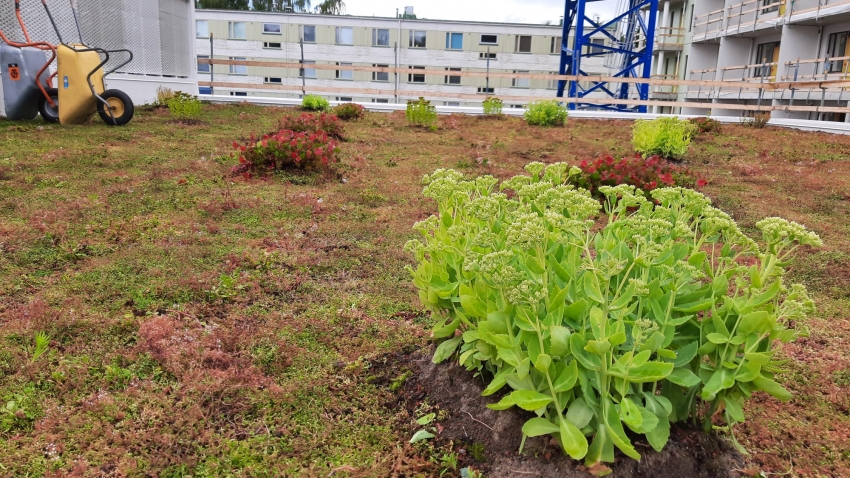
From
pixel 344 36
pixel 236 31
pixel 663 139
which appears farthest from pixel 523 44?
pixel 663 139

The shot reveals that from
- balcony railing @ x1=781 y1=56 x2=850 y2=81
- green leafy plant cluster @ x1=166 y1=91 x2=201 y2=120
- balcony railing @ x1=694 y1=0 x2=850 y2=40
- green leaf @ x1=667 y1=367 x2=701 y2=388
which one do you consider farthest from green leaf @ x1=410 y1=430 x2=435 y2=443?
balcony railing @ x1=694 y1=0 x2=850 y2=40

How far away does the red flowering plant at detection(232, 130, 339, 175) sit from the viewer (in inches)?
281

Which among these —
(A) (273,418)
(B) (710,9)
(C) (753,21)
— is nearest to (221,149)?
(A) (273,418)

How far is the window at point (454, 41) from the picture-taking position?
38.0 metres

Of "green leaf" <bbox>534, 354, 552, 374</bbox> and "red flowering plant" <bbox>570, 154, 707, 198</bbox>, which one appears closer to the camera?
"green leaf" <bbox>534, 354, 552, 374</bbox>

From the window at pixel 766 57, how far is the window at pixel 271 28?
28566mm

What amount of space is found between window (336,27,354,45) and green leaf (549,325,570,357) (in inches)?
1523

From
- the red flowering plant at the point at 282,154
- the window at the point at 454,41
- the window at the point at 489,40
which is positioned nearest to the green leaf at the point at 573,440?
the red flowering plant at the point at 282,154

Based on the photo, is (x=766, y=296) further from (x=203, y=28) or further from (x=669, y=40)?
(x=203, y=28)

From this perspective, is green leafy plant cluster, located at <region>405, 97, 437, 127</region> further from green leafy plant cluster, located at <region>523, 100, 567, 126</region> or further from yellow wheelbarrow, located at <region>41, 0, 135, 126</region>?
yellow wheelbarrow, located at <region>41, 0, 135, 126</region>

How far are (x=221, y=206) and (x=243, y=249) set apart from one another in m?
1.36

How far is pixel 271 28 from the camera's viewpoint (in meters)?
37.1

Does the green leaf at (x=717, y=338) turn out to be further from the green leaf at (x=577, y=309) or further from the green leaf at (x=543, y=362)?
the green leaf at (x=543, y=362)

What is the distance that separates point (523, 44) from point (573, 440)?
40079 mm
